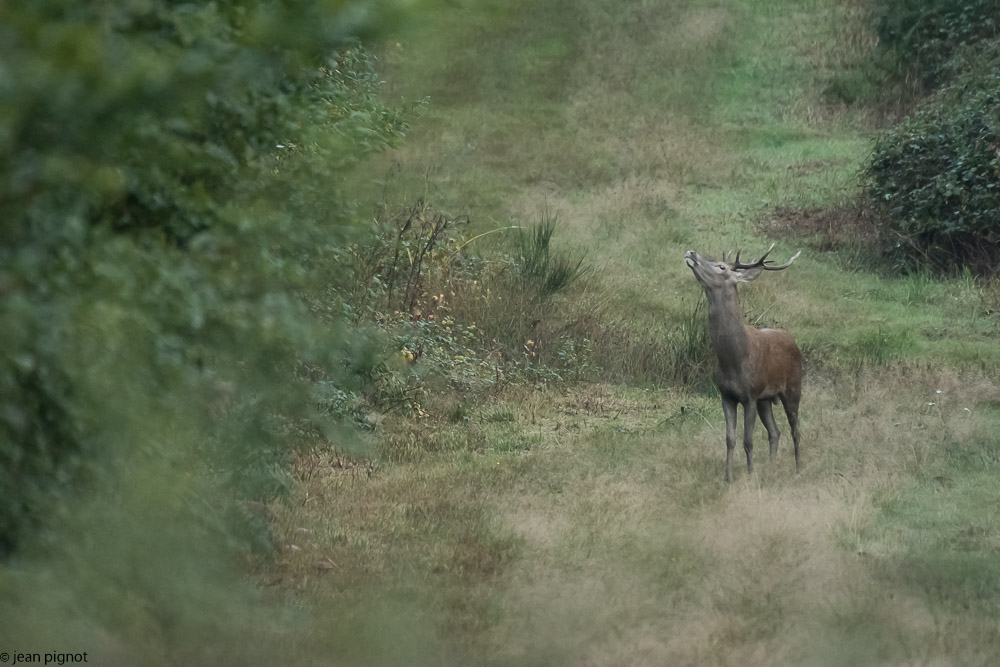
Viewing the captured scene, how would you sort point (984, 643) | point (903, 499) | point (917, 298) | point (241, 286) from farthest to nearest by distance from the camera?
point (917, 298) → point (903, 499) → point (984, 643) → point (241, 286)

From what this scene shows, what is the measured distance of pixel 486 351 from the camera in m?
12.5

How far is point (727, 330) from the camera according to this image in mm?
9164

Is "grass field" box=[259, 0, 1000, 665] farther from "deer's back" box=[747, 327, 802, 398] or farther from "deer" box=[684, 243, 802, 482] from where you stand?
"deer's back" box=[747, 327, 802, 398]

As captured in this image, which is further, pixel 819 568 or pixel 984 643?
pixel 819 568

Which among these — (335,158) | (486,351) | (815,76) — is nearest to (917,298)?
(486,351)

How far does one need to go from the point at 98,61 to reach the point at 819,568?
5915 mm

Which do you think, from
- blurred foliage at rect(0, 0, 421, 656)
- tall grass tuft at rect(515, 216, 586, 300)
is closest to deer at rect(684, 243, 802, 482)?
blurred foliage at rect(0, 0, 421, 656)

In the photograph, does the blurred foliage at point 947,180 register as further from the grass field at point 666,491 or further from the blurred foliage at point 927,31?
the blurred foliage at point 927,31

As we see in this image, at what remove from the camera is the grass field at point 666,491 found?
620 cm

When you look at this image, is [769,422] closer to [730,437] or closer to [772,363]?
[772,363]

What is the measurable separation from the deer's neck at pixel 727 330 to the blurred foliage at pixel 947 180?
26.4 feet

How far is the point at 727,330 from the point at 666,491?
1.29 m

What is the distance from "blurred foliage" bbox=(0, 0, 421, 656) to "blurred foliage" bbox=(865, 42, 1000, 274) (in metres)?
12.8

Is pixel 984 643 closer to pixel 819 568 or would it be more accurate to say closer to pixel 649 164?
pixel 819 568
